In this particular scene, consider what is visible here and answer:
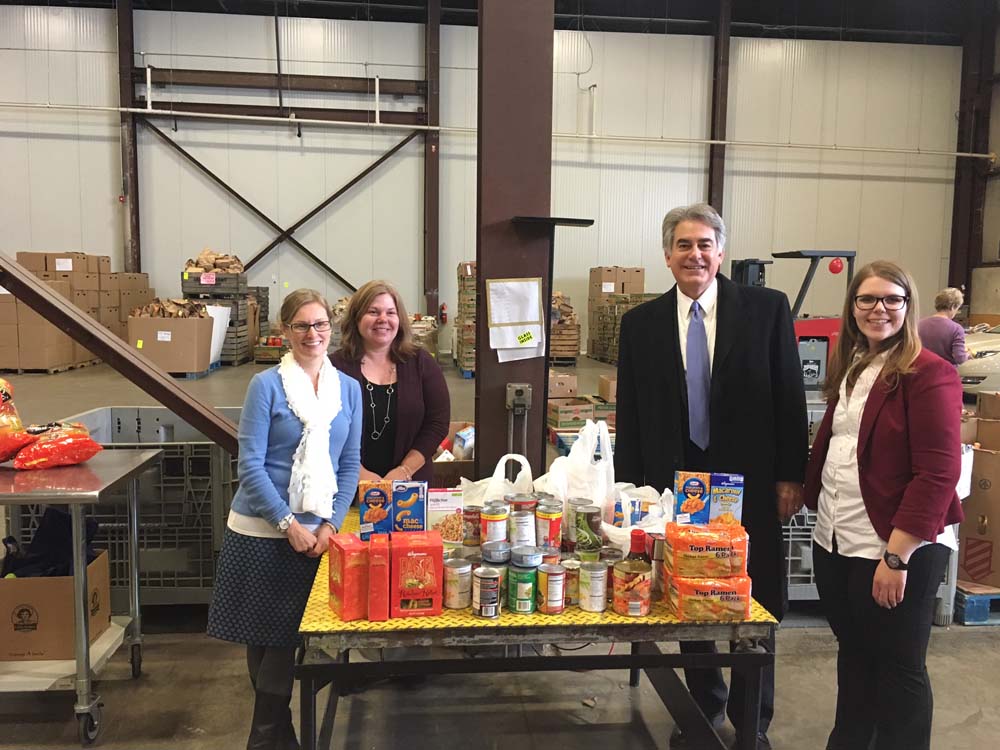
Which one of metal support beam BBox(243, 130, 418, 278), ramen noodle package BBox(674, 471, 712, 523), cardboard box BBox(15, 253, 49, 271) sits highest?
metal support beam BBox(243, 130, 418, 278)

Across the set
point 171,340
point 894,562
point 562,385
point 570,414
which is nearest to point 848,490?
point 894,562

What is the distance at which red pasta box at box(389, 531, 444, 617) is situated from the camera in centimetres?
162

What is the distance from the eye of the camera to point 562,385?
6.82 m

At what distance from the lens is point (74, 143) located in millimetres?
10727

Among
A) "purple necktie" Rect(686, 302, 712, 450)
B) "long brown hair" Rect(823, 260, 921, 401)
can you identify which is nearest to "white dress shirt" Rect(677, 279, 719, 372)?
"purple necktie" Rect(686, 302, 712, 450)

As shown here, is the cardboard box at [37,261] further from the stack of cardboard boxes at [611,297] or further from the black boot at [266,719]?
the black boot at [266,719]

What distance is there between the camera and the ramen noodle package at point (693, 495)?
1871mm

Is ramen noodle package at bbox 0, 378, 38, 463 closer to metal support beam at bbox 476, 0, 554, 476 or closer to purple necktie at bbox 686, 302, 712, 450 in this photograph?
metal support beam at bbox 476, 0, 554, 476

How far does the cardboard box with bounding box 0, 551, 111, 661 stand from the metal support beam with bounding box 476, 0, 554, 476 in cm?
159

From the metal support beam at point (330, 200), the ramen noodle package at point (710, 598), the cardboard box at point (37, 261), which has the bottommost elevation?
the ramen noodle package at point (710, 598)

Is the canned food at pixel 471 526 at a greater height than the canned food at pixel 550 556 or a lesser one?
greater

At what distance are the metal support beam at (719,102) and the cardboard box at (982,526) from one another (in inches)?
334

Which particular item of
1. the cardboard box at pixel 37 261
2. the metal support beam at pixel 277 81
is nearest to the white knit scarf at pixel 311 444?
the cardboard box at pixel 37 261

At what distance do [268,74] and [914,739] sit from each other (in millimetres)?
11381
